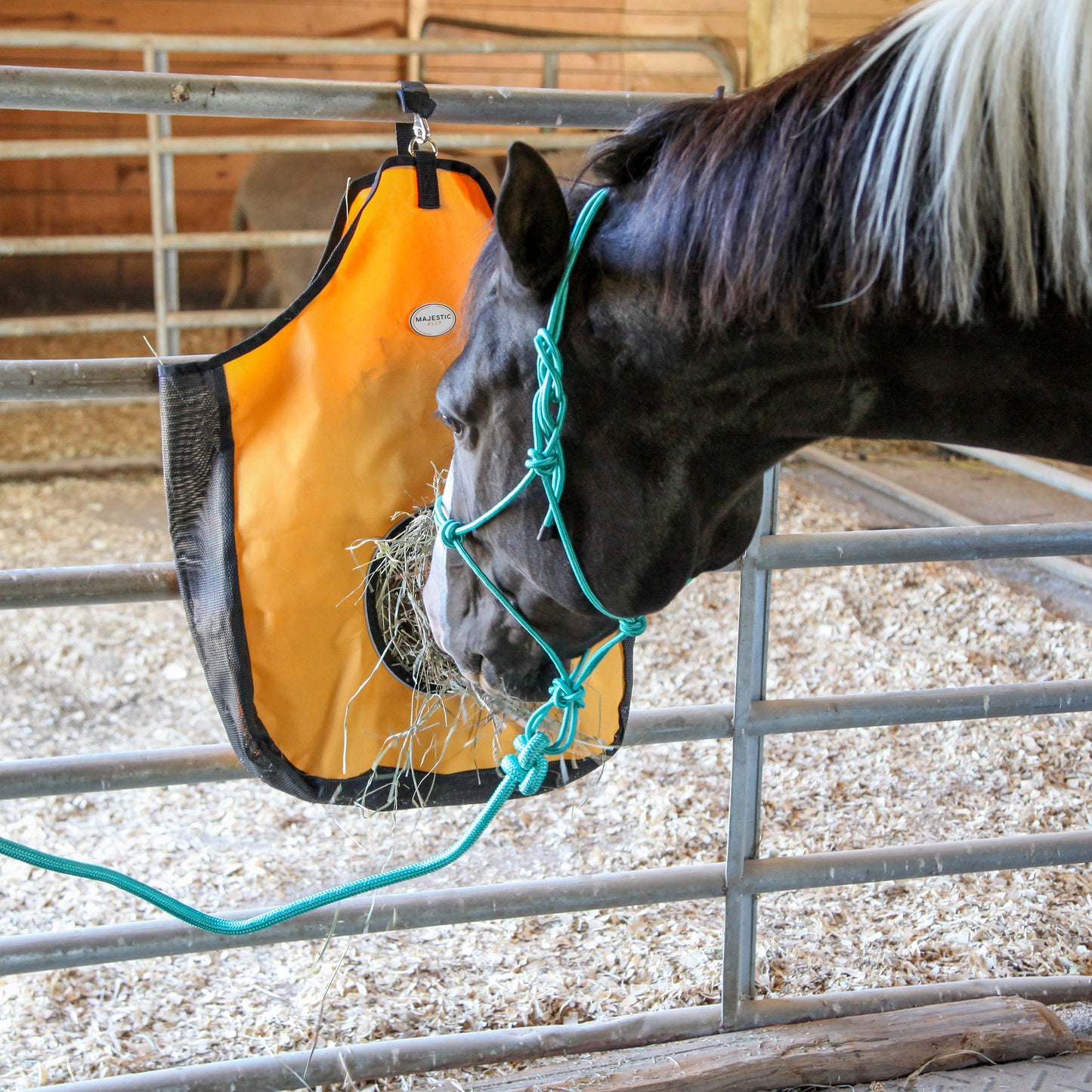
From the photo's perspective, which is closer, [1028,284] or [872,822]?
[1028,284]

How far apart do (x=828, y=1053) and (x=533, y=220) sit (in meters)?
1.24

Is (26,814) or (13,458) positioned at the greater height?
(13,458)

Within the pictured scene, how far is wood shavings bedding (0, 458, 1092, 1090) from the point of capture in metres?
1.68

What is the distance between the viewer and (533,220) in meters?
0.93

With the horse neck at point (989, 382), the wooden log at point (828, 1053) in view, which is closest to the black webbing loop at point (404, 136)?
the horse neck at point (989, 382)

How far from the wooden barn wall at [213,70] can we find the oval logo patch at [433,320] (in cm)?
563

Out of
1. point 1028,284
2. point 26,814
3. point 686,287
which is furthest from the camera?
point 26,814

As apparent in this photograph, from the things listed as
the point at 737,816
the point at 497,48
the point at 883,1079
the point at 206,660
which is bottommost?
the point at 883,1079

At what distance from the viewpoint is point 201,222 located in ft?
24.0

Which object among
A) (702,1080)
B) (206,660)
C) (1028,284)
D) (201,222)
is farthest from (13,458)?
(1028,284)

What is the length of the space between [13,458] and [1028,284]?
4626 mm

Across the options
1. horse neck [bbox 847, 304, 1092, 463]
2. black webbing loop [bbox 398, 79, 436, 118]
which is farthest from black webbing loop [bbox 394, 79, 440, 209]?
horse neck [bbox 847, 304, 1092, 463]

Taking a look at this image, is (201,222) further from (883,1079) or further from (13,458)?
(883,1079)

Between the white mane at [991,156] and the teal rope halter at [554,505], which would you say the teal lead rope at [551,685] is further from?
the white mane at [991,156]
